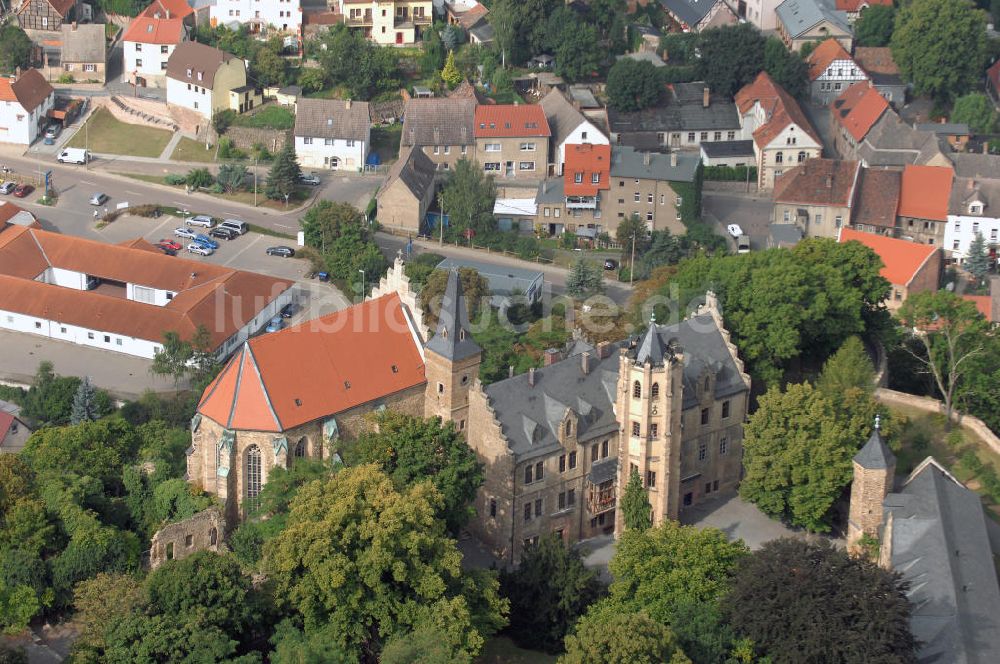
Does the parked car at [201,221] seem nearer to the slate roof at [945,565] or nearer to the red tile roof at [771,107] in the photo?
the red tile roof at [771,107]

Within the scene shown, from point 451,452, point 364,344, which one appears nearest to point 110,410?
point 364,344

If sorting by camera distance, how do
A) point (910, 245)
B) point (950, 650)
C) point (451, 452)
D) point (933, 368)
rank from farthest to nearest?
point (910, 245)
point (933, 368)
point (451, 452)
point (950, 650)

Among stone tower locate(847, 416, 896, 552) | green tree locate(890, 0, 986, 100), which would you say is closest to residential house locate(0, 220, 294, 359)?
stone tower locate(847, 416, 896, 552)

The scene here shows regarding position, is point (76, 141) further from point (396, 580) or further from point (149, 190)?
point (396, 580)

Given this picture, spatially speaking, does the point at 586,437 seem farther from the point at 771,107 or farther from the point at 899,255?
the point at 771,107

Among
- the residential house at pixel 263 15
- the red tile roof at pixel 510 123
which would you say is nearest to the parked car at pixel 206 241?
the red tile roof at pixel 510 123

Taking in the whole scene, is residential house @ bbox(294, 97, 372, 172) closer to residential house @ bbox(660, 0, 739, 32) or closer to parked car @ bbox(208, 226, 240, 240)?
parked car @ bbox(208, 226, 240, 240)
